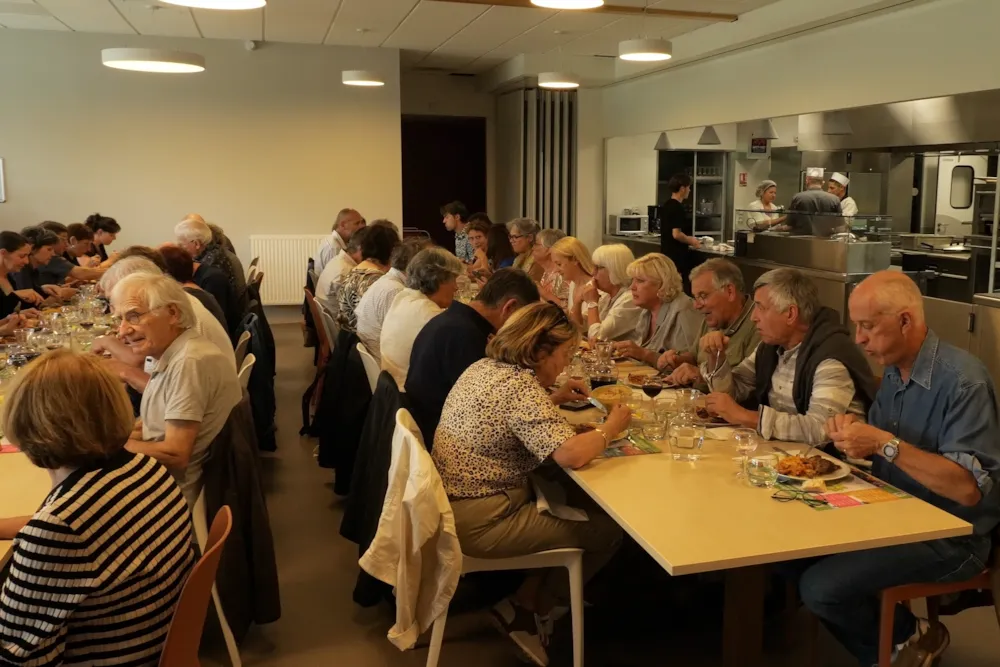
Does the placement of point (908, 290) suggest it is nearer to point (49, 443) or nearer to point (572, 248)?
point (49, 443)

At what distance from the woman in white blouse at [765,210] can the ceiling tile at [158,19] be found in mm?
5317

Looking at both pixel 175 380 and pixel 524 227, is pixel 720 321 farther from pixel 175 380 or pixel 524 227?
pixel 524 227

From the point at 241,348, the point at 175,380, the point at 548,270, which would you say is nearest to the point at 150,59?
the point at 241,348

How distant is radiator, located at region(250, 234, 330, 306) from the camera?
9.22 metres

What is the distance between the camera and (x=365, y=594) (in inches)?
117

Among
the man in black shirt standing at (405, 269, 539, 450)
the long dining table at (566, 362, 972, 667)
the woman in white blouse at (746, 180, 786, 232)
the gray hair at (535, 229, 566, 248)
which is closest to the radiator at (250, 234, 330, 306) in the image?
the gray hair at (535, 229, 566, 248)

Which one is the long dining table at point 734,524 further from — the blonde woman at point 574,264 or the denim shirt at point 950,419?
the blonde woman at point 574,264

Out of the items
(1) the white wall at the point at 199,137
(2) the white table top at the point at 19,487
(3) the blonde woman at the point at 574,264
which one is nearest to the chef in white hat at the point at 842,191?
(3) the blonde woman at the point at 574,264

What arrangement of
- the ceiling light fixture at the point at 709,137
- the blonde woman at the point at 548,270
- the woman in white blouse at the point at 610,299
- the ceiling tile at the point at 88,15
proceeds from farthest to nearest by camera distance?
the ceiling light fixture at the point at 709,137 → the ceiling tile at the point at 88,15 → the blonde woman at the point at 548,270 → the woman in white blouse at the point at 610,299

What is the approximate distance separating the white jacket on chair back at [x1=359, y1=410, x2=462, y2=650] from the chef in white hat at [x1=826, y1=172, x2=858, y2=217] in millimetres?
5465

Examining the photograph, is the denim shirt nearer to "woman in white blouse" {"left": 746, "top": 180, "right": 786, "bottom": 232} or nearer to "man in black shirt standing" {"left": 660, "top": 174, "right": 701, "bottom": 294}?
"woman in white blouse" {"left": 746, "top": 180, "right": 786, "bottom": 232}

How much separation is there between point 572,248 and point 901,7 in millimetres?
3111

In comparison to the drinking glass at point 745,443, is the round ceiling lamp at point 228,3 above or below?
above

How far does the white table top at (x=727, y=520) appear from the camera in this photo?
6.11 feet
